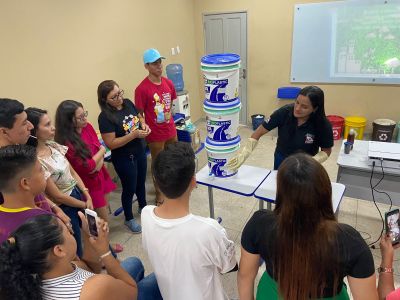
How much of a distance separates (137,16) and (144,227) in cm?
342

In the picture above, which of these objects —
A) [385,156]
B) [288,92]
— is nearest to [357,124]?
[288,92]

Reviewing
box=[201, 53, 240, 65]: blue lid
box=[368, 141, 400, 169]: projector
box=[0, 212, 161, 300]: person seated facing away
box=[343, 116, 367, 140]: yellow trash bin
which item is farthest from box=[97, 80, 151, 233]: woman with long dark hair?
box=[343, 116, 367, 140]: yellow trash bin

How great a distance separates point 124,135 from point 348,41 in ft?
12.0

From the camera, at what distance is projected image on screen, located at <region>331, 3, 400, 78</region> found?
4066 millimetres

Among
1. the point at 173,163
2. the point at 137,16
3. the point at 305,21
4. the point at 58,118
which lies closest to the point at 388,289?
the point at 173,163

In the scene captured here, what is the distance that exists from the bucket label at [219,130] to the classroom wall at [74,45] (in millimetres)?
1783

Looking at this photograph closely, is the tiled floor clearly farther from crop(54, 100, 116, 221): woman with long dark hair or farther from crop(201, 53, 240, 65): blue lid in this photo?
crop(201, 53, 240, 65): blue lid

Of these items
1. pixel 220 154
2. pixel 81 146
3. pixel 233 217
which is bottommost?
pixel 233 217

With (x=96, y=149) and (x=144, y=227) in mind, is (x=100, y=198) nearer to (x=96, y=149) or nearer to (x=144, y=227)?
(x=96, y=149)

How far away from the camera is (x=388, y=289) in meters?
1.17

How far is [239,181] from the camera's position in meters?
2.29

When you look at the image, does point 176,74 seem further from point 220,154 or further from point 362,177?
point 362,177

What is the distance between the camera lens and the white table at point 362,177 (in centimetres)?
234

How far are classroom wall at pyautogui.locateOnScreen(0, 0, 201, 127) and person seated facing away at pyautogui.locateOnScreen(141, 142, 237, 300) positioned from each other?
2115mm
